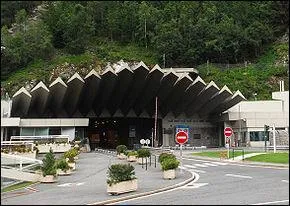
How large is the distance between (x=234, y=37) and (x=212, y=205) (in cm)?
7918

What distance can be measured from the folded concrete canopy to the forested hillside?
54.1ft

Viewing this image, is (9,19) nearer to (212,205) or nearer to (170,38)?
(170,38)

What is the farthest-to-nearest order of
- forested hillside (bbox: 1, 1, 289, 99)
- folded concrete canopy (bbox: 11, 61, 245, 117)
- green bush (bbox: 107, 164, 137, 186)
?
forested hillside (bbox: 1, 1, 289, 99)
folded concrete canopy (bbox: 11, 61, 245, 117)
green bush (bbox: 107, 164, 137, 186)

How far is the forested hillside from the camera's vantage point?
78625mm

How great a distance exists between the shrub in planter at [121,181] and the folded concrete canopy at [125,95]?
3578cm

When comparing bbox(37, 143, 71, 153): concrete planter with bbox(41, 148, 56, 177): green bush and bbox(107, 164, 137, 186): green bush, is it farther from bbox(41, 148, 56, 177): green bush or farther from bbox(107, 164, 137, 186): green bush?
bbox(107, 164, 137, 186): green bush

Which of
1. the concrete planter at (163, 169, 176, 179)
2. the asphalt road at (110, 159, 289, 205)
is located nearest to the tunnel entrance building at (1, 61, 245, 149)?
the concrete planter at (163, 169, 176, 179)

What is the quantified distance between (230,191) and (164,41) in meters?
73.8

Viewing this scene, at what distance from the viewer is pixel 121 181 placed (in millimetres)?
16500

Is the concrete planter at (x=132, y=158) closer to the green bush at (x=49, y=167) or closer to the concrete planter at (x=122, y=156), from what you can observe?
the concrete planter at (x=122, y=156)

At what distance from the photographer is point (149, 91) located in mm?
57469

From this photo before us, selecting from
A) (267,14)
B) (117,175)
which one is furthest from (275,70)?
(117,175)

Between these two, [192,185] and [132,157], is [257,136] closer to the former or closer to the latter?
[132,157]

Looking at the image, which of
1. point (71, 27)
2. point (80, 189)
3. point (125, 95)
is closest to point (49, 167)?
point (80, 189)
